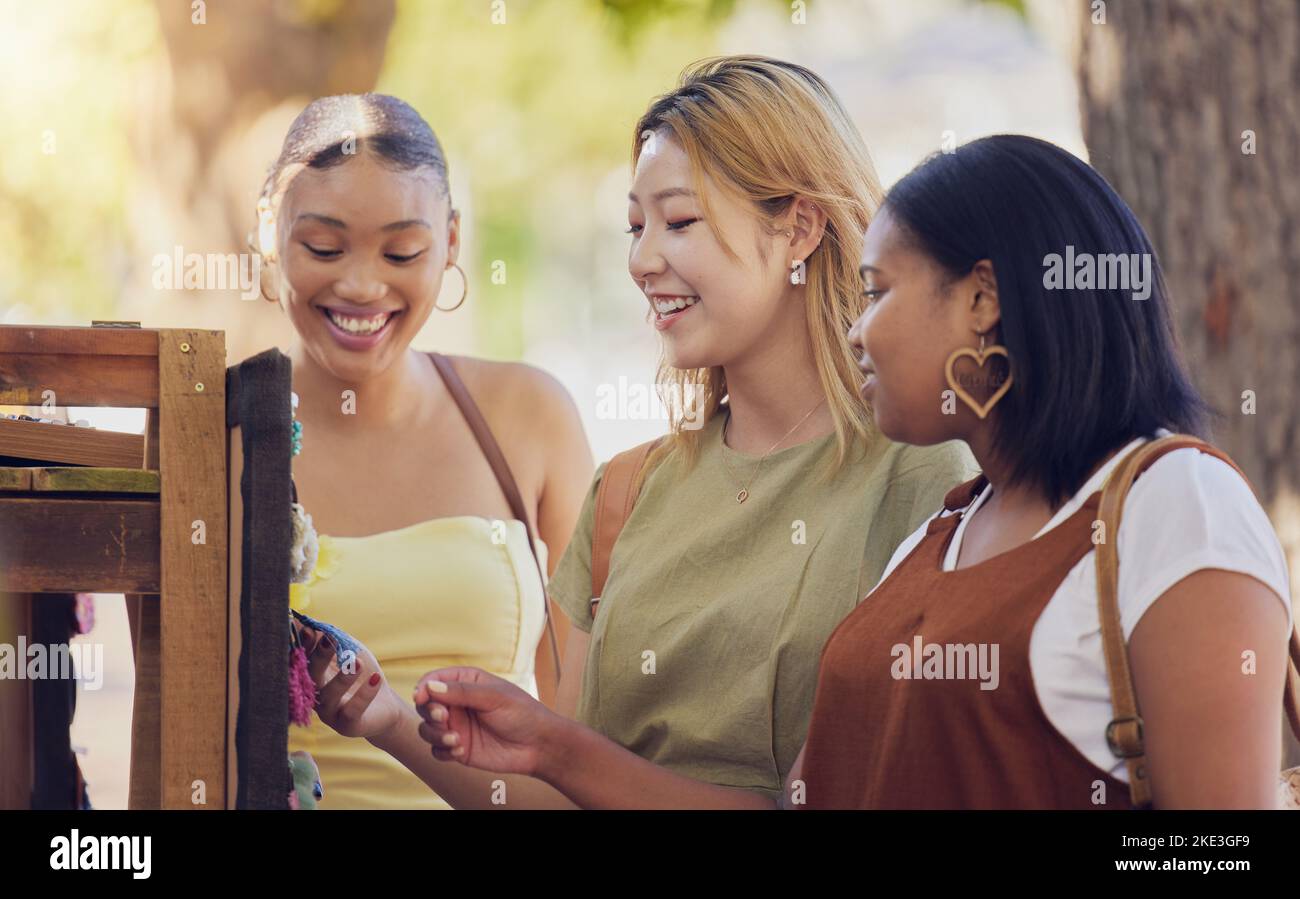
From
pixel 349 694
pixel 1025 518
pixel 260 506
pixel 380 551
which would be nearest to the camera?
pixel 260 506

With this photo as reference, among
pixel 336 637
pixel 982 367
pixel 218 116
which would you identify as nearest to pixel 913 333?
pixel 982 367

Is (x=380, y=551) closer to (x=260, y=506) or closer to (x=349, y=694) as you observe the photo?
(x=349, y=694)

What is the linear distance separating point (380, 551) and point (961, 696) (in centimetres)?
143

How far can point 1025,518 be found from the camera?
168cm

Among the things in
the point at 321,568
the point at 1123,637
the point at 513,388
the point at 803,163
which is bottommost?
the point at 1123,637

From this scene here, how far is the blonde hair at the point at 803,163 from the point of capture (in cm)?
213

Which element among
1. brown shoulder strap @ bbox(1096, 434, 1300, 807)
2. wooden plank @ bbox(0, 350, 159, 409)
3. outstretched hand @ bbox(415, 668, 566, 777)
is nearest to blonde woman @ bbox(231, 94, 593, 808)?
outstretched hand @ bbox(415, 668, 566, 777)

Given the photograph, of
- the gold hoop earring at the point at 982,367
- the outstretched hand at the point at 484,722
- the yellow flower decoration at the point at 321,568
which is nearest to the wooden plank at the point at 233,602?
the outstretched hand at the point at 484,722

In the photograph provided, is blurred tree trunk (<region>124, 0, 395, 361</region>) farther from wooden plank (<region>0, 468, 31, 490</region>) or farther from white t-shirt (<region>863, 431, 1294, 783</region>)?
white t-shirt (<region>863, 431, 1294, 783</region>)

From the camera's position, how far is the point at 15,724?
207 centimetres

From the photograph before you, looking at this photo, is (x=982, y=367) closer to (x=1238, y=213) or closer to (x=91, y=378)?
(x=91, y=378)

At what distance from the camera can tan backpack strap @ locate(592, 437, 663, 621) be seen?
228cm

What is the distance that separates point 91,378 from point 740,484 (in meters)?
0.97
